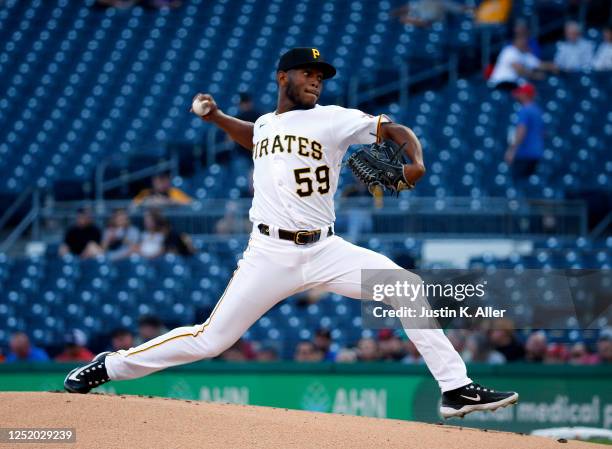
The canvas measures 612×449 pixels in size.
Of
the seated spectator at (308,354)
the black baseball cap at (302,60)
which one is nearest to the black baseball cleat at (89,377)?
the black baseball cap at (302,60)

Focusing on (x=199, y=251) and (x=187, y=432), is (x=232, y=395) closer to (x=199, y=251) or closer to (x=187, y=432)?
(x=199, y=251)

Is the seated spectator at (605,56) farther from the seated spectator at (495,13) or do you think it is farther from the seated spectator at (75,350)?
the seated spectator at (75,350)

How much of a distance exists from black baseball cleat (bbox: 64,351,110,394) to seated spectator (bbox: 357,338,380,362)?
3.68 meters

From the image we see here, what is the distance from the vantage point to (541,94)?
41.9 feet

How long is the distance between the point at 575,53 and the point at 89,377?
8909 millimetres

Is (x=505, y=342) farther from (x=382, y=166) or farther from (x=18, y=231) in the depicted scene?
(x=18, y=231)

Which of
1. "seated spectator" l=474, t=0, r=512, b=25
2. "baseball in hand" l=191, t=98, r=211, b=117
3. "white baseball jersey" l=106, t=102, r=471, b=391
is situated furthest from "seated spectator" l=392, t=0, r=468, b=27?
"white baseball jersey" l=106, t=102, r=471, b=391

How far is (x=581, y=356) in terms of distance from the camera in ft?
29.6

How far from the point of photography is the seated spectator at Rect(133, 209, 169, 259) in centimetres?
1127

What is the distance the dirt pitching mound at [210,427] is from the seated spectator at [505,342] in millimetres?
3370

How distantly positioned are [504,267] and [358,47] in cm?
535

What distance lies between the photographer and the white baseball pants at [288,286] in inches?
207

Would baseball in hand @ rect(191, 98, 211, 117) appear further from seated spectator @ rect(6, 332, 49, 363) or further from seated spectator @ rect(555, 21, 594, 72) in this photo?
seated spectator @ rect(555, 21, 594, 72)

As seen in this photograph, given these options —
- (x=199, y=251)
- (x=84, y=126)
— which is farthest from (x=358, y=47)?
(x=199, y=251)
